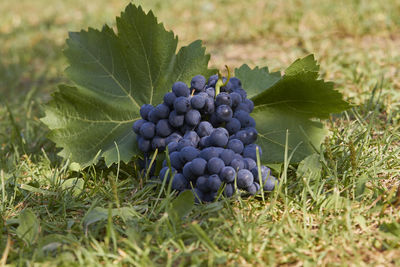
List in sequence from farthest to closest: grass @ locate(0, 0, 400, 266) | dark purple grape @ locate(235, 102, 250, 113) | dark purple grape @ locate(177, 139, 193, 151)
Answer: dark purple grape @ locate(235, 102, 250, 113) < dark purple grape @ locate(177, 139, 193, 151) < grass @ locate(0, 0, 400, 266)

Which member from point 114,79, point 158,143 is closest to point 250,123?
point 158,143

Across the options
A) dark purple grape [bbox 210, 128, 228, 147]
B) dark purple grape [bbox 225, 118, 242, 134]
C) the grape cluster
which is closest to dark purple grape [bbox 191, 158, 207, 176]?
the grape cluster

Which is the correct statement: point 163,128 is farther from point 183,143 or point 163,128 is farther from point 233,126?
point 233,126

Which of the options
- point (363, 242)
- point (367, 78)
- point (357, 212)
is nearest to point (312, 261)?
point (363, 242)

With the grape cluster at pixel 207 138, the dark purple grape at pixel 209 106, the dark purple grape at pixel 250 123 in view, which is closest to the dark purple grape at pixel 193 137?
the grape cluster at pixel 207 138

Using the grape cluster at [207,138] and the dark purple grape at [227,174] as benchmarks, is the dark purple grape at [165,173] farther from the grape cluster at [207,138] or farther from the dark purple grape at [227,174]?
the dark purple grape at [227,174]

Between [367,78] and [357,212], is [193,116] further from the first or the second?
[367,78]

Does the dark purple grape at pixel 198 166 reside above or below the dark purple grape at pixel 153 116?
below

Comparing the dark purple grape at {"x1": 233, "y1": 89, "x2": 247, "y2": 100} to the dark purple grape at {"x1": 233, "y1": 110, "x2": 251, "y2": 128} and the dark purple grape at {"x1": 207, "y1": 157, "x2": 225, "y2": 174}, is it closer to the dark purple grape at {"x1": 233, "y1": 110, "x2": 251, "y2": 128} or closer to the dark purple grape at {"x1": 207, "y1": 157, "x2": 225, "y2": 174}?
the dark purple grape at {"x1": 233, "y1": 110, "x2": 251, "y2": 128}
